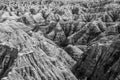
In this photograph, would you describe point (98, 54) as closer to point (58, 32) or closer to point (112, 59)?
point (112, 59)

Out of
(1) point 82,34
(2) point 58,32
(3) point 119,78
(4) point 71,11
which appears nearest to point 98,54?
(3) point 119,78

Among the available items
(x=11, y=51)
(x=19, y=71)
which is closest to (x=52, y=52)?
(x=11, y=51)

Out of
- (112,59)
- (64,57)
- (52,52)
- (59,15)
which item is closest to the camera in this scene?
(112,59)

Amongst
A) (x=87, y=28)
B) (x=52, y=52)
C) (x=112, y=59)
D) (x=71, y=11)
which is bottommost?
(x=71, y=11)

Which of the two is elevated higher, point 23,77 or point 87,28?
point 23,77

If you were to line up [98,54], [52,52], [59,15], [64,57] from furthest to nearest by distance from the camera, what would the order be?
[59,15], [64,57], [52,52], [98,54]

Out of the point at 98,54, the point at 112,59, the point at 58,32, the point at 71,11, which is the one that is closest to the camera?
the point at 112,59

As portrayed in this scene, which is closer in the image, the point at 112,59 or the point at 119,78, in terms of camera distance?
the point at 119,78

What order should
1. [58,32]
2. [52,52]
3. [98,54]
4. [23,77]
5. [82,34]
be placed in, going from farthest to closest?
[58,32] < [82,34] < [52,52] < [98,54] < [23,77]

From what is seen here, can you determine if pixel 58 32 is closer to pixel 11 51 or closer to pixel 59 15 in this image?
pixel 59 15
